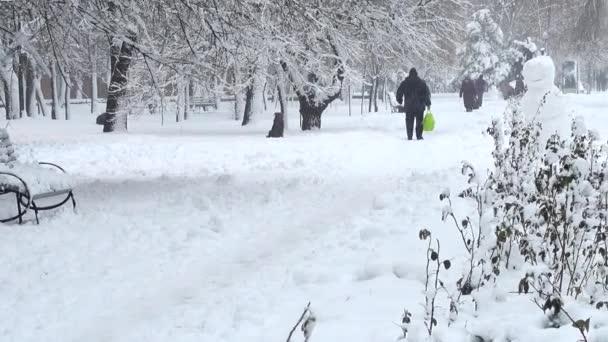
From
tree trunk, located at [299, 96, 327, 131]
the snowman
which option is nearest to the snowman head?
the snowman

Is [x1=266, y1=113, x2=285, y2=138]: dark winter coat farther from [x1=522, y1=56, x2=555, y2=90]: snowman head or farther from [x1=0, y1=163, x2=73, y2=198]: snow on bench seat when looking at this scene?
[x1=0, y1=163, x2=73, y2=198]: snow on bench seat

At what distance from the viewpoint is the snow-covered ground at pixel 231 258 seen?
4.45m

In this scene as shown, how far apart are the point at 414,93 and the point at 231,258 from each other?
12.6 metres

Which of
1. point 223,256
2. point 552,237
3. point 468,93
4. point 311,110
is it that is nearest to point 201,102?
point 468,93

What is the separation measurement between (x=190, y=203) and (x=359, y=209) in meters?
2.21

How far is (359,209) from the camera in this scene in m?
8.47

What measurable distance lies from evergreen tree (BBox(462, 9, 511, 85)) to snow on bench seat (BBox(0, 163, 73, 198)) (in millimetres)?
51954

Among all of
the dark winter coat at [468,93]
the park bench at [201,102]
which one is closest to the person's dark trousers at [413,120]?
the park bench at [201,102]

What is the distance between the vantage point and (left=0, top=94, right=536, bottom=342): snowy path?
4.53 m

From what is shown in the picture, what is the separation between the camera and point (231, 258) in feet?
20.4

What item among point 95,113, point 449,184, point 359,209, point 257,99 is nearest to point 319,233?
point 359,209

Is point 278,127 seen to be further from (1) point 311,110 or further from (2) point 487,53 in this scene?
(2) point 487,53

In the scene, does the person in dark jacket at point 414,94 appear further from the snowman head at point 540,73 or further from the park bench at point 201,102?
the park bench at point 201,102

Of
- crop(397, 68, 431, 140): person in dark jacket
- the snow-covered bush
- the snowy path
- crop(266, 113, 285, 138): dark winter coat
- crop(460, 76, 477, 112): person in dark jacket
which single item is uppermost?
crop(460, 76, 477, 112): person in dark jacket
